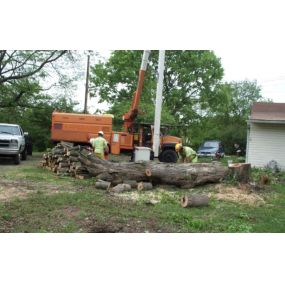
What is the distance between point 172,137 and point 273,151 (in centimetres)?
356

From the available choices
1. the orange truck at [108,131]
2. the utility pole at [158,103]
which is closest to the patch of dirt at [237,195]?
the utility pole at [158,103]

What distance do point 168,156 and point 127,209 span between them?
653 cm

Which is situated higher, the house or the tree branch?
the tree branch

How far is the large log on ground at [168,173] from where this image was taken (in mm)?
10375

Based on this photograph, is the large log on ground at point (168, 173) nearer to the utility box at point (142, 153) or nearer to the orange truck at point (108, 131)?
the utility box at point (142, 153)

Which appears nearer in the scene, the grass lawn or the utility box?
the grass lawn

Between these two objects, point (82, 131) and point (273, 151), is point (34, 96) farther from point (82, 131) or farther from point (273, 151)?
point (273, 151)

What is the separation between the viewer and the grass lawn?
6.86m

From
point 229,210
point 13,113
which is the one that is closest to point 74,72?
point 13,113

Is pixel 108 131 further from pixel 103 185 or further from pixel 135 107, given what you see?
pixel 103 185

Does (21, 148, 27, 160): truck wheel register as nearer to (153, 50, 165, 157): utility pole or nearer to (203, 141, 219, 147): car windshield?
(153, 50, 165, 157): utility pole

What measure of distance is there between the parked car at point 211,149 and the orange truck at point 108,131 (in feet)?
7.24

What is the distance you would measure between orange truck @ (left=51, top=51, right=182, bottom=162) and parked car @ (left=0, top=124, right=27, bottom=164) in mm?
1154

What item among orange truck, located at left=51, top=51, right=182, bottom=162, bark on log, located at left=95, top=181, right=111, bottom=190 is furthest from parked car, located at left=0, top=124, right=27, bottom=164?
bark on log, located at left=95, top=181, right=111, bottom=190
